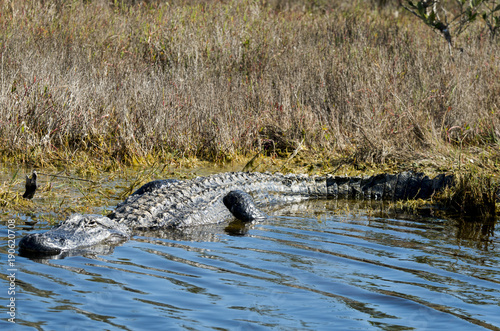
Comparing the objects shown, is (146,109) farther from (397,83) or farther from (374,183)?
(397,83)

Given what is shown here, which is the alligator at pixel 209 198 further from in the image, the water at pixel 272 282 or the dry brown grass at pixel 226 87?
the dry brown grass at pixel 226 87

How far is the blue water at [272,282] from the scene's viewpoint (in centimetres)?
365

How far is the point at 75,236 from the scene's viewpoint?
5.18 metres

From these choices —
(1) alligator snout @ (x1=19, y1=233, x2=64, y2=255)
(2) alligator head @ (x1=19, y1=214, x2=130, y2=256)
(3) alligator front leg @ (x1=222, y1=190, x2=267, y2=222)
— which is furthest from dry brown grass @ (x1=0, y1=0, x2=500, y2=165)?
(1) alligator snout @ (x1=19, y1=233, x2=64, y2=255)

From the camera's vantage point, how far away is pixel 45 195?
6.62 metres

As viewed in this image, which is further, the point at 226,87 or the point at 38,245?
the point at 226,87

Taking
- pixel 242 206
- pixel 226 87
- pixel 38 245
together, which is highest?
pixel 226 87

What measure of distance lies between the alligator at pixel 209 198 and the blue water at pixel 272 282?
9.3 inches

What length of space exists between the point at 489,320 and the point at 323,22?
985cm

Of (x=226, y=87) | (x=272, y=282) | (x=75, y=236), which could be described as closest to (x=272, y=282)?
(x=272, y=282)

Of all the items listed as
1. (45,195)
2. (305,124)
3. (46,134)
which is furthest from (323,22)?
(45,195)

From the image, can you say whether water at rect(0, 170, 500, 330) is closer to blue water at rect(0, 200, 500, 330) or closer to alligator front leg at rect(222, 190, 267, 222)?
blue water at rect(0, 200, 500, 330)

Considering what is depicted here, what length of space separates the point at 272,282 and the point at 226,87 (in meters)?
5.78

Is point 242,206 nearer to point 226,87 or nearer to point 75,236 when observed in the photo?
point 75,236
